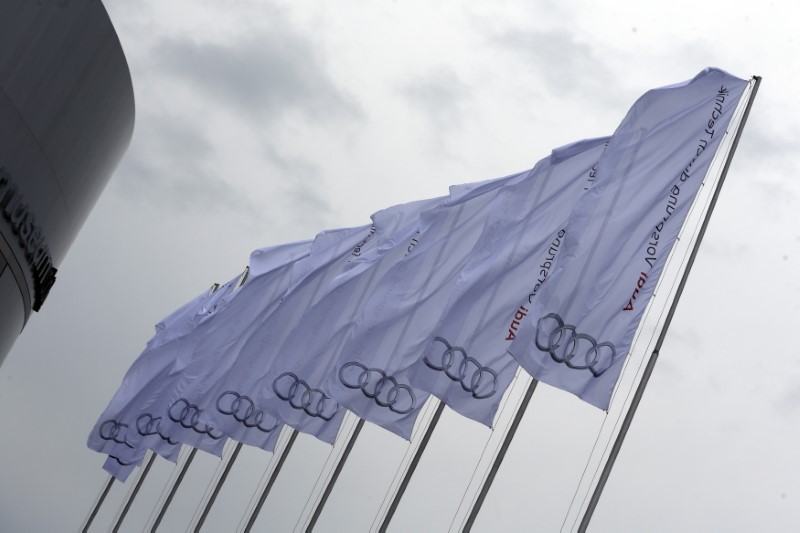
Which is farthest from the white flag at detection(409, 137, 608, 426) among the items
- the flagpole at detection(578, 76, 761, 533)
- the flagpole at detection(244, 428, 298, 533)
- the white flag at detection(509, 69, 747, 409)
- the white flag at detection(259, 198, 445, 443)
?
the flagpole at detection(244, 428, 298, 533)

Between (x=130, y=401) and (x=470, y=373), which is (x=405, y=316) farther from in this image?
(x=130, y=401)

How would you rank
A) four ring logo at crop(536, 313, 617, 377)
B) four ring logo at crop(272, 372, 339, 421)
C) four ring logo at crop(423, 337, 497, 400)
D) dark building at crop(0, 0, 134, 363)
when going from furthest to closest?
four ring logo at crop(272, 372, 339, 421) < four ring logo at crop(423, 337, 497, 400) < dark building at crop(0, 0, 134, 363) < four ring logo at crop(536, 313, 617, 377)

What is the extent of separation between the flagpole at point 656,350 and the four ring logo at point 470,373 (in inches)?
82.7

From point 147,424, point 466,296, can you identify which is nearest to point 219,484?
point 147,424

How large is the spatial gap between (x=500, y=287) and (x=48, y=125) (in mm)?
7923

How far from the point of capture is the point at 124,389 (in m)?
34.3

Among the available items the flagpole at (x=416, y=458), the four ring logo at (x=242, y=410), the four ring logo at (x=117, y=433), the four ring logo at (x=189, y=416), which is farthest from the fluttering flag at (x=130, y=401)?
the flagpole at (x=416, y=458)

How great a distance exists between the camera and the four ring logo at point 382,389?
20.8 m

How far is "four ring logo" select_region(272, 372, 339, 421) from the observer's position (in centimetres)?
2433

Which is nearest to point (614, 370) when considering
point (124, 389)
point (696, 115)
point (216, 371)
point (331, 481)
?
point (696, 115)

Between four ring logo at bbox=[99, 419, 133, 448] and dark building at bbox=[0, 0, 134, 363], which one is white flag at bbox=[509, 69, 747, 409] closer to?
dark building at bbox=[0, 0, 134, 363]

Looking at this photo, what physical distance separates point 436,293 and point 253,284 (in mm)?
9492

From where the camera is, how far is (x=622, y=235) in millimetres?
16828

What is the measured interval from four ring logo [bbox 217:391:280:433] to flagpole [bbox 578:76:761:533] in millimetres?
11041
